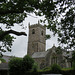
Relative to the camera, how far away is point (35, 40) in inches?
2611

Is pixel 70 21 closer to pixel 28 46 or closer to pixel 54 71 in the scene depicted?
pixel 54 71

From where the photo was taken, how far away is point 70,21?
360 inches

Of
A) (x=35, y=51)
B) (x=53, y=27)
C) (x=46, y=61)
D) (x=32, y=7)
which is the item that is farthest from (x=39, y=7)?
(x=35, y=51)

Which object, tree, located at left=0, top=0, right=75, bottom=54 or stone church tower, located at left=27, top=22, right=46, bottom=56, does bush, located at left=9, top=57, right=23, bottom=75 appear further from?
stone church tower, located at left=27, top=22, right=46, bottom=56

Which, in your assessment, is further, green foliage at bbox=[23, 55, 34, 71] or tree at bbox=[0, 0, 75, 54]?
green foliage at bbox=[23, 55, 34, 71]

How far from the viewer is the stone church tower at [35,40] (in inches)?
2549

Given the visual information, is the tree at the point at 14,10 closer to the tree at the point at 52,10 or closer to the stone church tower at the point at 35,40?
the tree at the point at 52,10

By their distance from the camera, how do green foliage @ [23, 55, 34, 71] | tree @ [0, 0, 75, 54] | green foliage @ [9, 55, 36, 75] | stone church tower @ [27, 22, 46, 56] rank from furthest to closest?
1. stone church tower @ [27, 22, 46, 56]
2. green foliage @ [23, 55, 34, 71]
3. green foliage @ [9, 55, 36, 75]
4. tree @ [0, 0, 75, 54]

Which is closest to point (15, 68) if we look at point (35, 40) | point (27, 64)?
point (27, 64)

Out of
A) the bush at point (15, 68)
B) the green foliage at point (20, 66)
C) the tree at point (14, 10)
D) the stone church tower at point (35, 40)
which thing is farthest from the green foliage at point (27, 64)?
the stone church tower at point (35, 40)

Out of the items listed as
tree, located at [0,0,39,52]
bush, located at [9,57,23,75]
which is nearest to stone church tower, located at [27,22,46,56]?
bush, located at [9,57,23,75]

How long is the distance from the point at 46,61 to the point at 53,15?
42.8 metres

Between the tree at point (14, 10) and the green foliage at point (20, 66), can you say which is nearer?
the tree at point (14, 10)

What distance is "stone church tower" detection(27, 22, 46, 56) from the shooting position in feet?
212
